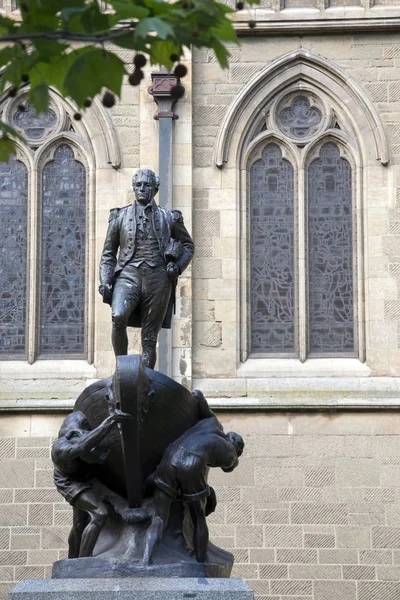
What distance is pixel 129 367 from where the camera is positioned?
318 inches

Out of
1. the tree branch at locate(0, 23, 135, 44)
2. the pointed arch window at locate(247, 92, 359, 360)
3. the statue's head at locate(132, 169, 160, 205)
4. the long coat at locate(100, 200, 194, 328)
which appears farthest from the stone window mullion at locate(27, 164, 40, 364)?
the tree branch at locate(0, 23, 135, 44)

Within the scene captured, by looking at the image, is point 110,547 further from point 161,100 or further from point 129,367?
point 161,100

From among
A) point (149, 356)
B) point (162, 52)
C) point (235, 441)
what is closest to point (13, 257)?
point (149, 356)

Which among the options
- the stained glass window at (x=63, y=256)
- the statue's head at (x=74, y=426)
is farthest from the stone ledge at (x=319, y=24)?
the statue's head at (x=74, y=426)

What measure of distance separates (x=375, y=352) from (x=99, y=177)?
365 centimetres

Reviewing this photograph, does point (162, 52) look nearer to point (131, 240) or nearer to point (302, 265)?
point (131, 240)

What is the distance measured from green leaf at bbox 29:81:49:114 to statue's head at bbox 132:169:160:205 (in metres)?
4.13

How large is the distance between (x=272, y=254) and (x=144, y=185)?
6739mm

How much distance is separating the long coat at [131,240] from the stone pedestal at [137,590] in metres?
2.63

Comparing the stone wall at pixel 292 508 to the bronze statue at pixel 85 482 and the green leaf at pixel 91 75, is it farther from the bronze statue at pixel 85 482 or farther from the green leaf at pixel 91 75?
the green leaf at pixel 91 75

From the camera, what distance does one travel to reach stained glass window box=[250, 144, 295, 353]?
53.6 ft

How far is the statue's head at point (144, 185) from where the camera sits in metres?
9.86

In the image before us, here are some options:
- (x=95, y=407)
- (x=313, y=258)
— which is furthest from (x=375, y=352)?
(x=95, y=407)

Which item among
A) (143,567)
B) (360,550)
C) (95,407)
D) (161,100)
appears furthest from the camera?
(161,100)
